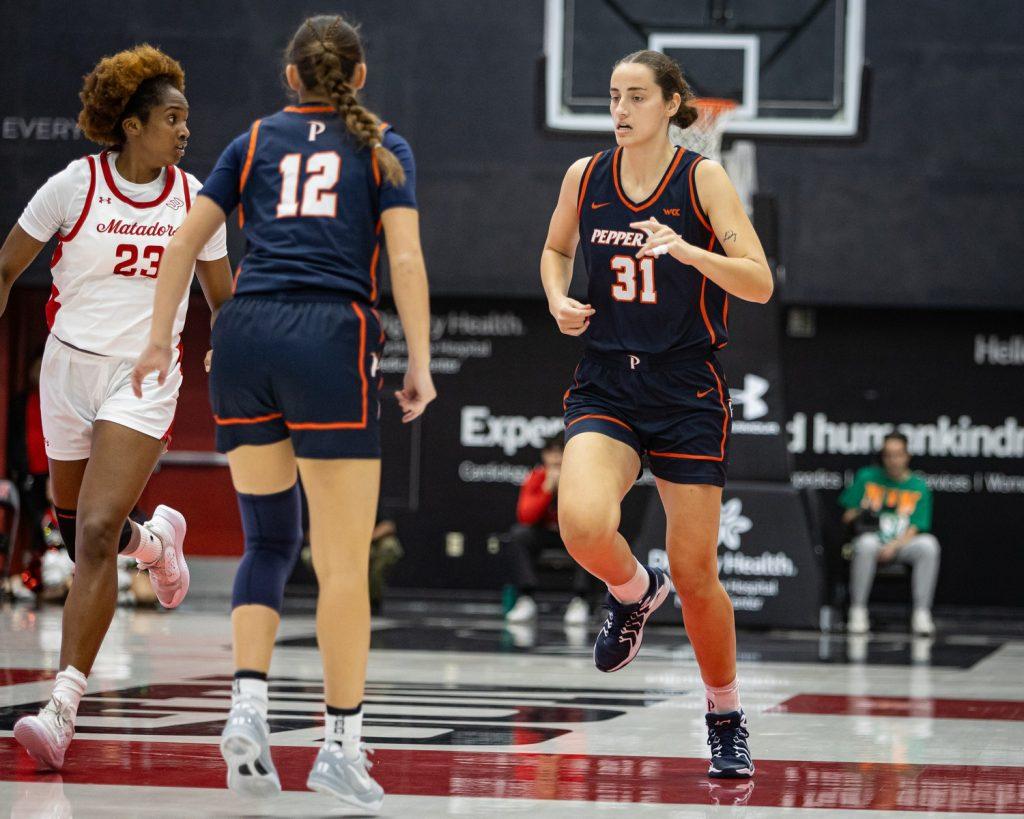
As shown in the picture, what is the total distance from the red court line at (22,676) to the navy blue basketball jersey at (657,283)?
3.05 m

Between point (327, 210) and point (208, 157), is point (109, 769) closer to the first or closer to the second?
point (327, 210)

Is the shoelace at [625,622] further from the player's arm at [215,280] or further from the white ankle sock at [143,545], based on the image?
the white ankle sock at [143,545]

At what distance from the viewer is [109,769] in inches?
157

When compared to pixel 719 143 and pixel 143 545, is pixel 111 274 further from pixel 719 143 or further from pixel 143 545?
pixel 719 143

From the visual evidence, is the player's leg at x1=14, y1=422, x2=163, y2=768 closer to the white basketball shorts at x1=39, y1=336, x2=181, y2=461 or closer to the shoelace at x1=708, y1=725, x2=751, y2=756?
the white basketball shorts at x1=39, y1=336, x2=181, y2=461

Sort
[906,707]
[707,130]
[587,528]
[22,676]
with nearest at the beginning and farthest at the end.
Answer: [587,528] < [906,707] < [22,676] < [707,130]

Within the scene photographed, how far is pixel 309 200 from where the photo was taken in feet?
11.4

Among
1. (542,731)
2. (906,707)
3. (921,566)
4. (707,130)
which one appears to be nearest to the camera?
(542,731)

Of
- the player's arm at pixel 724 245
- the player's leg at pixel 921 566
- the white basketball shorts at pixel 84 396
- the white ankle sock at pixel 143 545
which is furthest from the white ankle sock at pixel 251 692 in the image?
the player's leg at pixel 921 566

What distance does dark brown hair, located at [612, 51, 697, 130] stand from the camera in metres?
4.30

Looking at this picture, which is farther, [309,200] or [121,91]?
[121,91]

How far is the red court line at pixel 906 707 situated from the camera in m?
5.89

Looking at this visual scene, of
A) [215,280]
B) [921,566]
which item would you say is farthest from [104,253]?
[921,566]

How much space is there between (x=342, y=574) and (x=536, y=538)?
29.0ft
